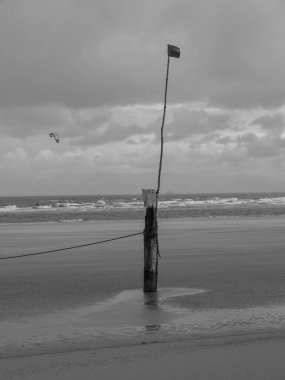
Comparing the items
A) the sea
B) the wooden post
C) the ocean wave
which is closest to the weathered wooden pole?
the wooden post

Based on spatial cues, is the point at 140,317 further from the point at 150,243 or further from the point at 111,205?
the point at 111,205

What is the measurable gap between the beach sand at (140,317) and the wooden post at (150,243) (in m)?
0.26

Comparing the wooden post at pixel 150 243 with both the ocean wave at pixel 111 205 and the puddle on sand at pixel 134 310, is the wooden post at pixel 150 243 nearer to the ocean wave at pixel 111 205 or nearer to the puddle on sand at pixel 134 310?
the puddle on sand at pixel 134 310

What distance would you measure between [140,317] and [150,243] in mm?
2337

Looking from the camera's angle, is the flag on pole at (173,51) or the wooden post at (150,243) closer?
the flag on pole at (173,51)

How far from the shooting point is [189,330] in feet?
26.1

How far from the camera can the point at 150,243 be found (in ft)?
36.1

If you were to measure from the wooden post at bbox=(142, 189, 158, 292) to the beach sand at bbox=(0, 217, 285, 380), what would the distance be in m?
0.26

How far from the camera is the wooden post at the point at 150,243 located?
11023 millimetres

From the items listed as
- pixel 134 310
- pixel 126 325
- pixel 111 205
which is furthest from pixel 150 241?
pixel 111 205

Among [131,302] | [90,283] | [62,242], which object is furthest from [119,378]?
[62,242]

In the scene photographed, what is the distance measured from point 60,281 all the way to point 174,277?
8.15 feet

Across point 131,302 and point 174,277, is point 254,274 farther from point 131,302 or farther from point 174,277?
point 131,302

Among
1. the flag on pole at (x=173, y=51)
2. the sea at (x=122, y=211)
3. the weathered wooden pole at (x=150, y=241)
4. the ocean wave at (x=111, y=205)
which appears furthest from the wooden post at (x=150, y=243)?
the ocean wave at (x=111, y=205)
